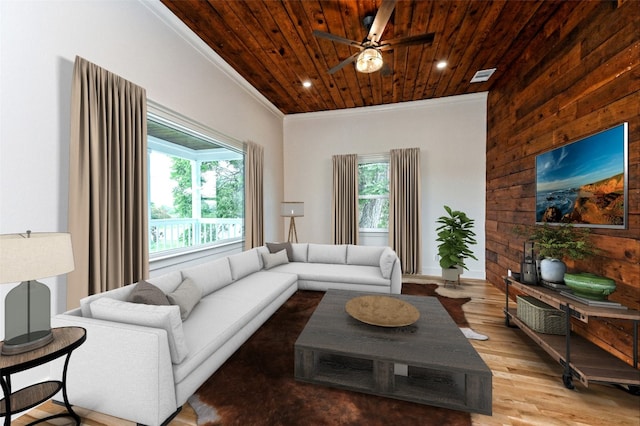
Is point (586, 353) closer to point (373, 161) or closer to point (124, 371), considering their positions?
point (124, 371)

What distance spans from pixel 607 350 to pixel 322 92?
4505 millimetres

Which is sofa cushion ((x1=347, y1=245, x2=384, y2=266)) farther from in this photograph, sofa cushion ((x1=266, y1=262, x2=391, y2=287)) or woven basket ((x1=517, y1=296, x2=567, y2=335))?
woven basket ((x1=517, y1=296, x2=567, y2=335))

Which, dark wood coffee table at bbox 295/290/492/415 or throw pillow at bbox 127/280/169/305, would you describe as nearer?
dark wood coffee table at bbox 295/290/492/415

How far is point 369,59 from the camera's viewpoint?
2.49 metres

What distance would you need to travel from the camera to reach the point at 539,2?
2410 mm

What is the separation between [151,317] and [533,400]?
7.86 feet

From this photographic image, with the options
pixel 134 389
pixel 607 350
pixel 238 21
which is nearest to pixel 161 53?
pixel 238 21

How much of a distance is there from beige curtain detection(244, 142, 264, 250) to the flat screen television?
3.83 meters

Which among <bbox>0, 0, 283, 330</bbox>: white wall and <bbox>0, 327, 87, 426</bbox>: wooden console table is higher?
<bbox>0, 0, 283, 330</bbox>: white wall

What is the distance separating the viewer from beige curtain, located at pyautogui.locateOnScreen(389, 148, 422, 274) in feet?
15.8

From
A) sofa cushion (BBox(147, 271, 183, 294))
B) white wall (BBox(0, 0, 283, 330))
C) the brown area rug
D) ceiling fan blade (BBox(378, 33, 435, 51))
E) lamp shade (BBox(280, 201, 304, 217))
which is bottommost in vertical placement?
the brown area rug

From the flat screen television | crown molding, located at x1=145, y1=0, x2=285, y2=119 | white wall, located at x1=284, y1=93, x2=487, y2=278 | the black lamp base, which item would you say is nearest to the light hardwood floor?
the black lamp base

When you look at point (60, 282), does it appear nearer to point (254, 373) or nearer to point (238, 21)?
point (254, 373)

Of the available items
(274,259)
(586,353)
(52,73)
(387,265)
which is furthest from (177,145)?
(586,353)
